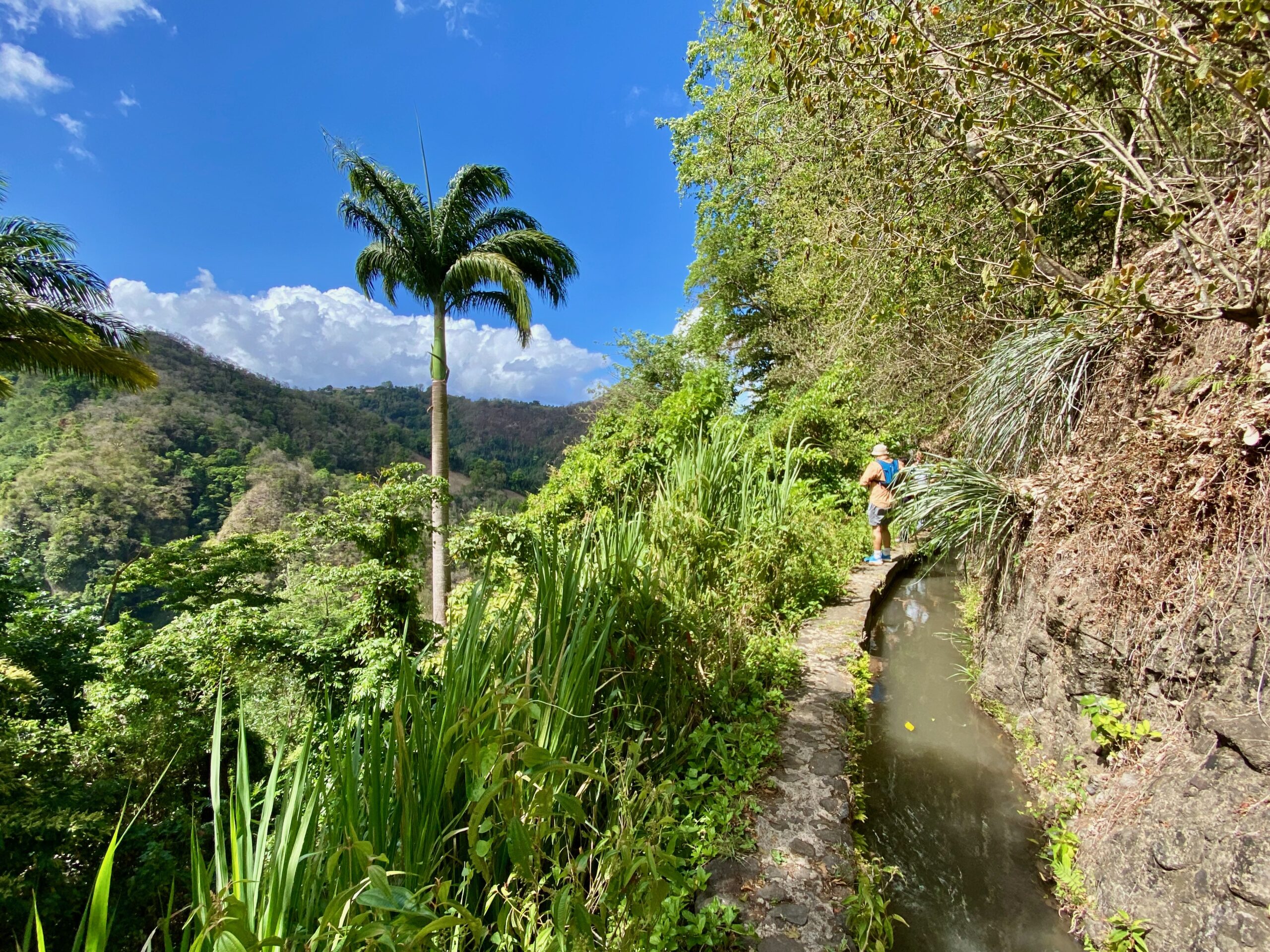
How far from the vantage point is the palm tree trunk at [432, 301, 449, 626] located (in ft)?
33.9

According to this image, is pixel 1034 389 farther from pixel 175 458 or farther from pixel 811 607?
pixel 175 458

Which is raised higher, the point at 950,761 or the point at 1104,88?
the point at 1104,88

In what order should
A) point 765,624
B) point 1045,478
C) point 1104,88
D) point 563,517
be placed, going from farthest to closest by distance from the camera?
point 563,517 → point 765,624 → point 1104,88 → point 1045,478

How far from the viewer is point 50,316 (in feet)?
29.2

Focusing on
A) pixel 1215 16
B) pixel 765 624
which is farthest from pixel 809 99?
pixel 765 624

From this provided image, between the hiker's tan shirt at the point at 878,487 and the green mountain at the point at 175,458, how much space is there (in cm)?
699

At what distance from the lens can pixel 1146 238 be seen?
3.50 metres

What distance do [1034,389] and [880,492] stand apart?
2.66 m

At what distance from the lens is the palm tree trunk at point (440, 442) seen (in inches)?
406

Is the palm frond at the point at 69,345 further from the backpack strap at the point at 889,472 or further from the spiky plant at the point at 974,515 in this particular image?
the spiky plant at the point at 974,515

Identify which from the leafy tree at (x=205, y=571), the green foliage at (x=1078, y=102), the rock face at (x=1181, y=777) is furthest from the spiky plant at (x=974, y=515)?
the leafy tree at (x=205, y=571)

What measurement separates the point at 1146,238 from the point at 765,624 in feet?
11.6

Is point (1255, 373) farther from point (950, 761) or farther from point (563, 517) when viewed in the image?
point (563, 517)

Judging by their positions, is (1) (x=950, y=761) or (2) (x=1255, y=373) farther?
(1) (x=950, y=761)
